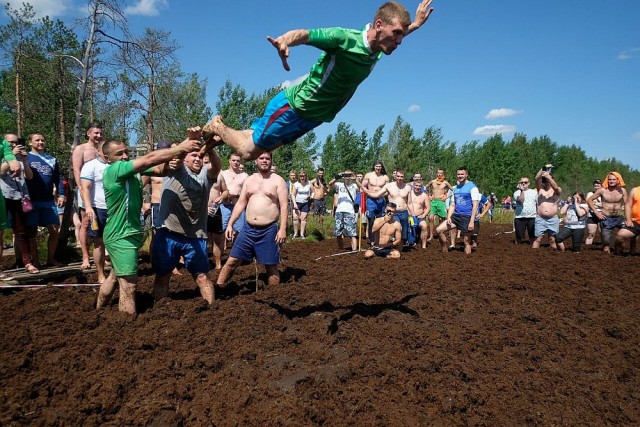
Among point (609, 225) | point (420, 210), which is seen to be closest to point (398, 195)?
point (420, 210)

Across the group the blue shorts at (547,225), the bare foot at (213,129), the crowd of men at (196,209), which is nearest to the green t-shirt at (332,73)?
the bare foot at (213,129)

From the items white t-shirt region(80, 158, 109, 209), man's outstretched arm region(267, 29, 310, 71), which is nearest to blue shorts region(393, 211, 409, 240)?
white t-shirt region(80, 158, 109, 209)

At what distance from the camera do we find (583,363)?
170 inches

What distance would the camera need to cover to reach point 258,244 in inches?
251

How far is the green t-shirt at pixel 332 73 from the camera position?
367cm

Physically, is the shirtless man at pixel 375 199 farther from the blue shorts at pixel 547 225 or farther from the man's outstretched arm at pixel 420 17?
the man's outstretched arm at pixel 420 17

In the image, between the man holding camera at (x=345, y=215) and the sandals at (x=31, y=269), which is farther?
the man holding camera at (x=345, y=215)

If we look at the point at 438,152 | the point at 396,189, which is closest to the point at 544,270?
the point at 396,189

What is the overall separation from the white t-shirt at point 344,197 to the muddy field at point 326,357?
184 inches

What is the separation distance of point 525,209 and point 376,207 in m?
4.37

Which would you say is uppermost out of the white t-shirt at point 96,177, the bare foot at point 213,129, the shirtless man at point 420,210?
the bare foot at point 213,129

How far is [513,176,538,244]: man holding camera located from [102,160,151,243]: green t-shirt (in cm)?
1033

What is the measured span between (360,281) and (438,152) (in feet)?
184

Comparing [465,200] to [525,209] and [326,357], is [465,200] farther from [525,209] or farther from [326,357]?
[326,357]
